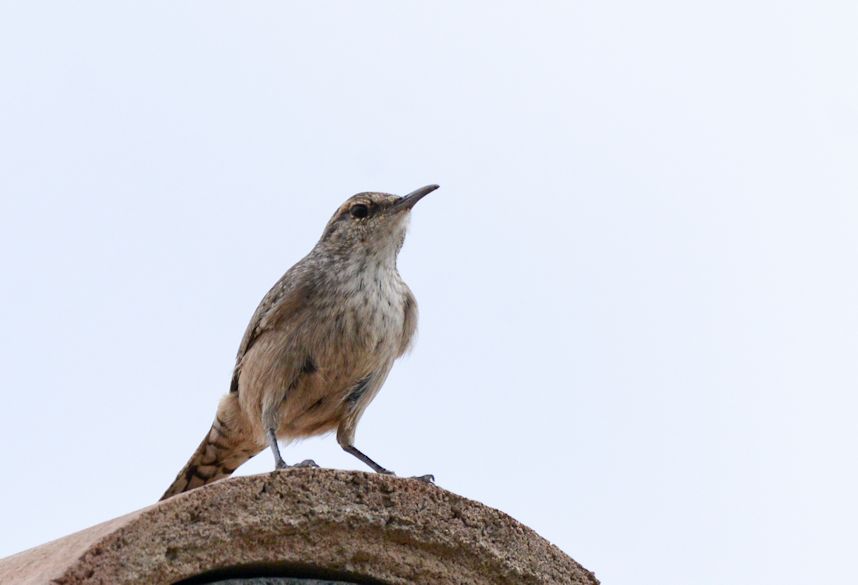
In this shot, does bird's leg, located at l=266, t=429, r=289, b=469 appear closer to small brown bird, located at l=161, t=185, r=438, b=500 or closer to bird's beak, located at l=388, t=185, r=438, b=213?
small brown bird, located at l=161, t=185, r=438, b=500

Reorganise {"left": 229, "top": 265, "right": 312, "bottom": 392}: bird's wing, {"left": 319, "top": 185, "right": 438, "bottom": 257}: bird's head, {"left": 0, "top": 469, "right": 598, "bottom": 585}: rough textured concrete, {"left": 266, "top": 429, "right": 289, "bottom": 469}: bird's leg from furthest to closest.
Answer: {"left": 319, "top": 185, "right": 438, "bottom": 257}: bird's head → {"left": 229, "top": 265, "right": 312, "bottom": 392}: bird's wing → {"left": 266, "top": 429, "right": 289, "bottom": 469}: bird's leg → {"left": 0, "top": 469, "right": 598, "bottom": 585}: rough textured concrete

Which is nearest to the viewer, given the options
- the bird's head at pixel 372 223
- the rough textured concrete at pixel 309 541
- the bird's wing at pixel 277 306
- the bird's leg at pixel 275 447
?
the rough textured concrete at pixel 309 541

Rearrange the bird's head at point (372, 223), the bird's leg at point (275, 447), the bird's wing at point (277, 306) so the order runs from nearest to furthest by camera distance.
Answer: the bird's leg at point (275, 447) → the bird's wing at point (277, 306) → the bird's head at point (372, 223)

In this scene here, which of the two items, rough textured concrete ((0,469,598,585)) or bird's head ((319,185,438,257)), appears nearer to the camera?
rough textured concrete ((0,469,598,585))

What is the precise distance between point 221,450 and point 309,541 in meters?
3.29

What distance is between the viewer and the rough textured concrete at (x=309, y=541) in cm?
335

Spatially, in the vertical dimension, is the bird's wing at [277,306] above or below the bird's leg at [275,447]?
above

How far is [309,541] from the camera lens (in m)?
3.68

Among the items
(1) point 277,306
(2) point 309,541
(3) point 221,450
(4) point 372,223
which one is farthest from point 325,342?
(2) point 309,541

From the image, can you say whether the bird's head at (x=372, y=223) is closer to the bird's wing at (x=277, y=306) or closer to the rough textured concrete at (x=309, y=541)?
the bird's wing at (x=277, y=306)

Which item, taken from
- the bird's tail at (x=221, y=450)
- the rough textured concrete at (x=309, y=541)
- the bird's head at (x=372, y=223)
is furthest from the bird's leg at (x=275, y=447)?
the rough textured concrete at (x=309, y=541)

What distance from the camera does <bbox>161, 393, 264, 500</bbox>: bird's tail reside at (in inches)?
266

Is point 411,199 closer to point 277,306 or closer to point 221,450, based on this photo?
point 277,306

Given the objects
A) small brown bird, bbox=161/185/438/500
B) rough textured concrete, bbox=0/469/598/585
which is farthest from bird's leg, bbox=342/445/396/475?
rough textured concrete, bbox=0/469/598/585
